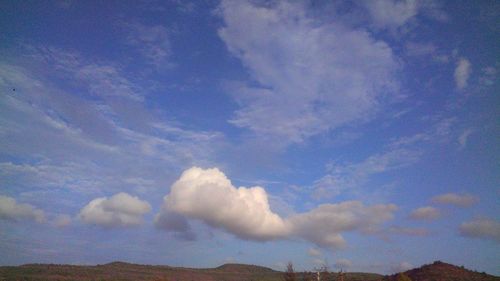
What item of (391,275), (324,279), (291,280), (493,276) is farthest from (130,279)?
(493,276)

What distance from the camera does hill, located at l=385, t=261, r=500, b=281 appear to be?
12156cm

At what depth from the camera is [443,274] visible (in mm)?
128375

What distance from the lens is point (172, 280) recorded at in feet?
656

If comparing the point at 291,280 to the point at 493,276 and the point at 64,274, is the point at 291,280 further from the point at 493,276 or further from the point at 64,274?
the point at 64,274

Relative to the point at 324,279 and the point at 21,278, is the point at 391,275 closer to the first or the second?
the point at 324,279

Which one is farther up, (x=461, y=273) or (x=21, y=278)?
(x=461, y=273)

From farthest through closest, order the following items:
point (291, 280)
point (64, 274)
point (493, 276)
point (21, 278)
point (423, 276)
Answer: point (64, 274), point (21, 278), point (423, 276), point (493, 276), point (291, 280)

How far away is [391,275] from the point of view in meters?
138

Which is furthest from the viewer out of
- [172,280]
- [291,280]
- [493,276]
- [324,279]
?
[172,280]

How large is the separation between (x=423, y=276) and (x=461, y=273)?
1233cm

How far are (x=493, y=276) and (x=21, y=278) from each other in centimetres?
17832

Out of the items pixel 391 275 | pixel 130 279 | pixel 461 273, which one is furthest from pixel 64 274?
pixel 461 273

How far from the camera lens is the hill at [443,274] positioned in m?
122

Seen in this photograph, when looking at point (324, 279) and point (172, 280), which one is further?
point (172, 280)
